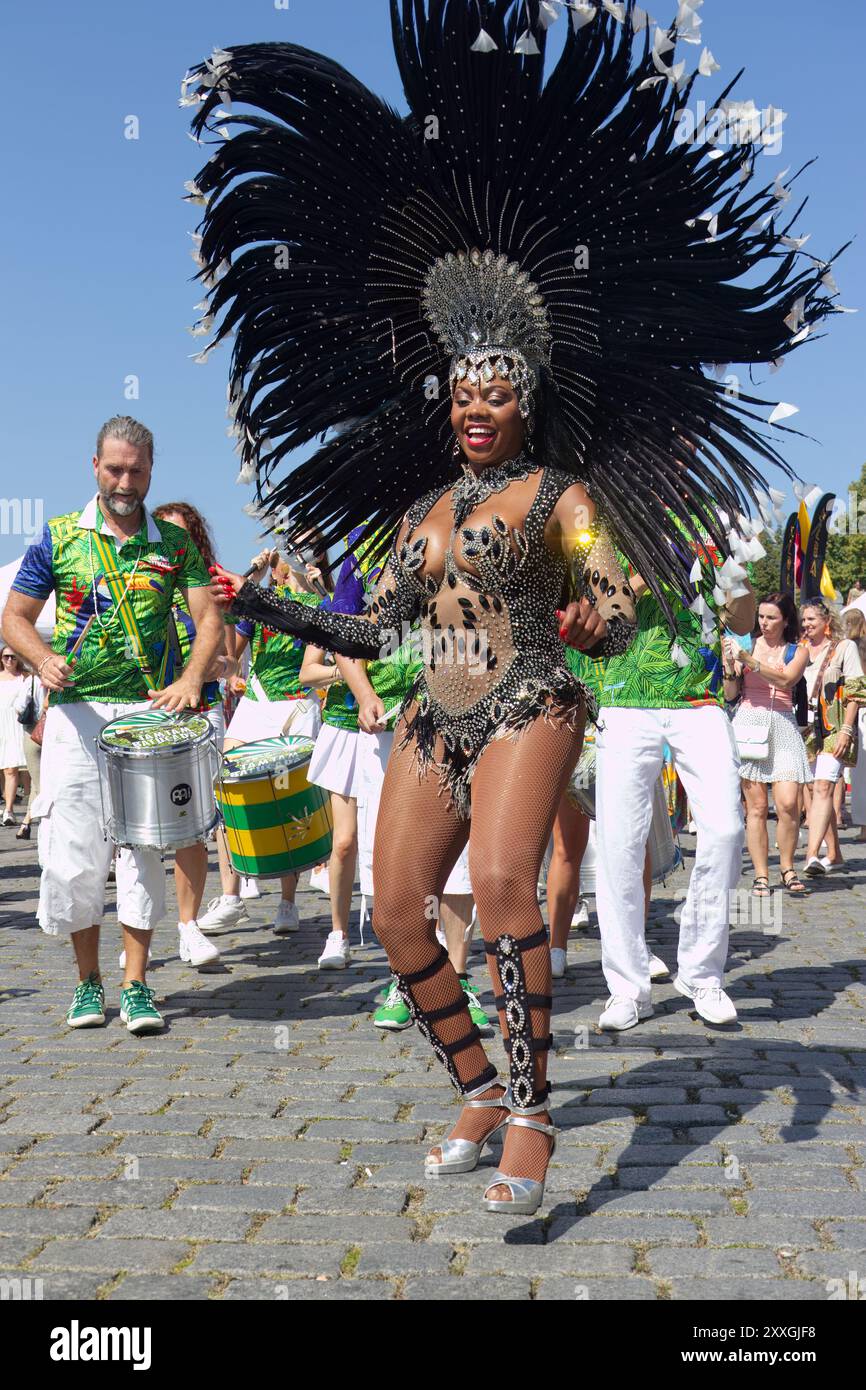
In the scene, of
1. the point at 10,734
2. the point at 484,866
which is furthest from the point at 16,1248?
the point at 10,734

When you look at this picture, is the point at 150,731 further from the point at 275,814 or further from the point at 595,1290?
the point at 595,1290

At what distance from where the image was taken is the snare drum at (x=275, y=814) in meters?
7.54

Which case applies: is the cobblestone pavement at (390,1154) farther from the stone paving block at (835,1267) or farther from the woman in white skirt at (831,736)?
the woman in white skirt at (831,736)

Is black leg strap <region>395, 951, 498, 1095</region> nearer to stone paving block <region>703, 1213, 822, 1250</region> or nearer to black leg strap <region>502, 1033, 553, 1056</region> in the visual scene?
black leg strap <region>502, 1033, 553, 1056</region>

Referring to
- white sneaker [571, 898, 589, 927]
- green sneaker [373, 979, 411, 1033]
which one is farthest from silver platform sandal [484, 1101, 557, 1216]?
white sneaker [571, 898, 589, 927]

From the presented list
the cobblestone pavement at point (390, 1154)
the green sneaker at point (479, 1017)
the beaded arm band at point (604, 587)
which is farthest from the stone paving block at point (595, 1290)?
the green sneaker at point (479, 1017)

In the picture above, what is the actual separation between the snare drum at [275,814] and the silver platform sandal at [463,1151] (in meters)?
3.37

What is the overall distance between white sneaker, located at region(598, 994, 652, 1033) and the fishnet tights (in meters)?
Result: 1.77

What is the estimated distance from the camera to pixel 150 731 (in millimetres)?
6000

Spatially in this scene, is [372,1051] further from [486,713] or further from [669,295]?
[669,295]

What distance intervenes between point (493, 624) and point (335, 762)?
351 cm

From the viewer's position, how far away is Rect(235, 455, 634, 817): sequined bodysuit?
416 cm

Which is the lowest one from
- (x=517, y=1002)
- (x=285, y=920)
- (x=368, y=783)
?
(x=285, y=920)
